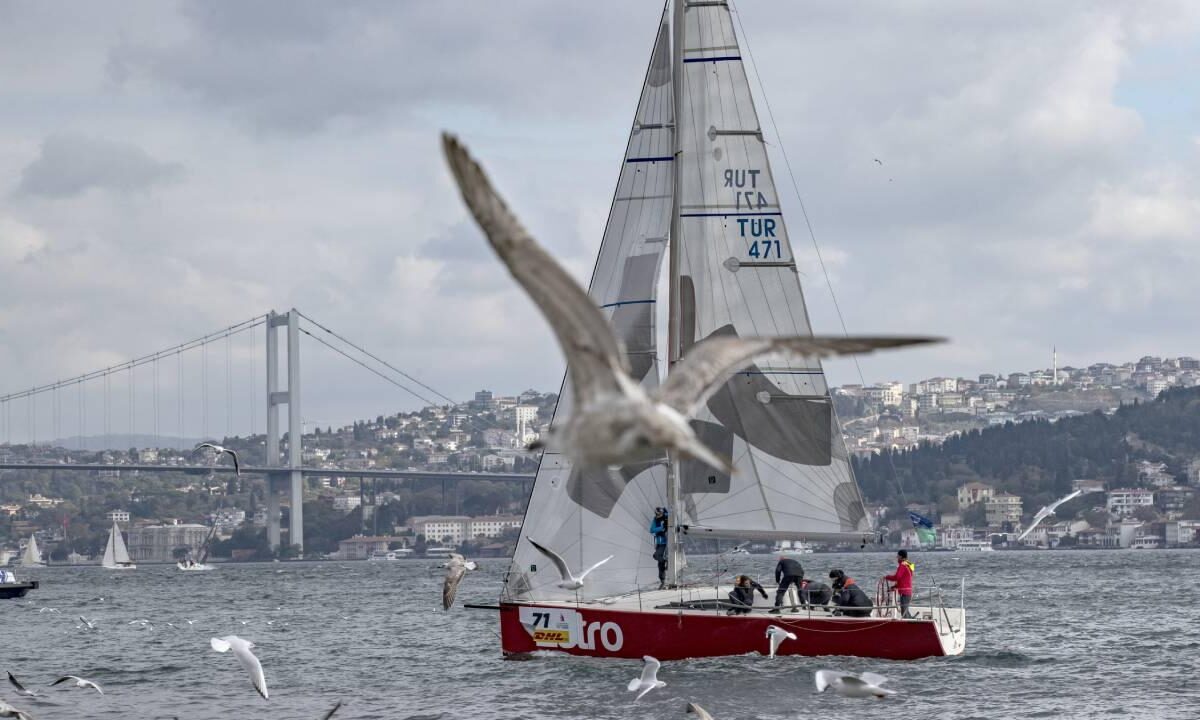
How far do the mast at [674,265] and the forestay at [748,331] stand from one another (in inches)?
2.5

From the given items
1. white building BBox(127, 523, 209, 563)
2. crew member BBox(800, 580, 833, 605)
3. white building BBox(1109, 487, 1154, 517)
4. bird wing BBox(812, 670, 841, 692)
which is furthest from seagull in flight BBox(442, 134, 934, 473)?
A: white building BBox(127, 523, 209, 563)

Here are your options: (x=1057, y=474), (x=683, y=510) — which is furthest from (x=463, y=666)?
(x=1057, y=474)

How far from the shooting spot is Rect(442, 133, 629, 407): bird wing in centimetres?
646

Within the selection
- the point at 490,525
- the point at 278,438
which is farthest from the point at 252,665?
the point at 490,525

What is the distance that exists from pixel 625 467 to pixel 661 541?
2.55 feet

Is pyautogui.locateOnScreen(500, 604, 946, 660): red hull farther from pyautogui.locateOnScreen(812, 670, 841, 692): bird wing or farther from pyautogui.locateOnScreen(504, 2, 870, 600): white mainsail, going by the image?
pyautogui.locateOnScreen(812, 670, 841, 692): bird wing

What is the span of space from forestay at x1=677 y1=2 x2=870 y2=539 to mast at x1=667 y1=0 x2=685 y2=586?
0.06 meters

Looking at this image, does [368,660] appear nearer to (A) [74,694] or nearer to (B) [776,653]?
(A) [74,694]

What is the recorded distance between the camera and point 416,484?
10950cm

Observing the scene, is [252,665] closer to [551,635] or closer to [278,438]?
[551,635]

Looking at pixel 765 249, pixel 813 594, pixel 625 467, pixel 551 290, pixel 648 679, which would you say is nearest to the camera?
pixel 551 290

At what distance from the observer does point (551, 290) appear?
21.4 ft

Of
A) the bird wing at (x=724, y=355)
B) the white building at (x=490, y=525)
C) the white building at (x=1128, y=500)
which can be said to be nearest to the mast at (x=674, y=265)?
→ the bird wing at (x=724, y=355)

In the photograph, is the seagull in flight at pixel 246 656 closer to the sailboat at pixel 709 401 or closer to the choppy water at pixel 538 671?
the choppy water at pixel 538 671
